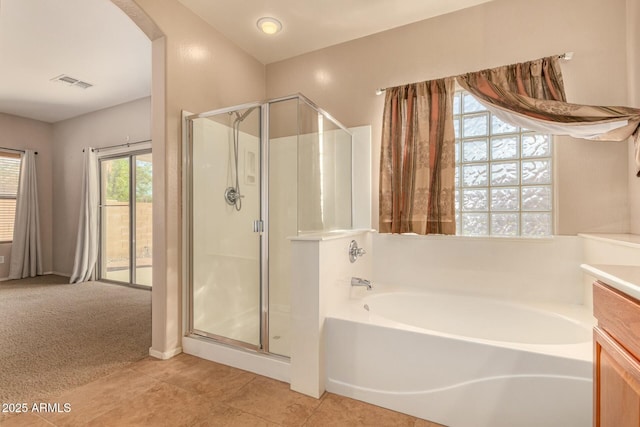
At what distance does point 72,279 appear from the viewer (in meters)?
4.39

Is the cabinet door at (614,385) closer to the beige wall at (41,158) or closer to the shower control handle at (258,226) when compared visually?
the shower control handle at (258,226)

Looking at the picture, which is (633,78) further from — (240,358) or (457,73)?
(240,358)

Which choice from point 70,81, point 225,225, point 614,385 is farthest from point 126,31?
point 614,385

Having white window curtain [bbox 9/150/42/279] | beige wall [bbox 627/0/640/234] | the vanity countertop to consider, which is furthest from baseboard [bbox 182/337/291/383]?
white window curtain [bbox 9/150/42/279]

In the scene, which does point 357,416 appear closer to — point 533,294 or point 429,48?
point 533,294

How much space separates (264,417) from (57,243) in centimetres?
552

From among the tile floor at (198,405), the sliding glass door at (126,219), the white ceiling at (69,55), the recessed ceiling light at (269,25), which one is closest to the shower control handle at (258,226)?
the tile floor at (198,405)

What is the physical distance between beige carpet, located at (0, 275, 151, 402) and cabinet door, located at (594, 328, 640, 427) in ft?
8.02

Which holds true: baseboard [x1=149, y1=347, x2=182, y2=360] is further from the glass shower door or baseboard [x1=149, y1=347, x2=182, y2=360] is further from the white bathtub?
the white bathtub

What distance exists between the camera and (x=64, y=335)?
248 cm

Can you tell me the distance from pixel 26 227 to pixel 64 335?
3439 mm

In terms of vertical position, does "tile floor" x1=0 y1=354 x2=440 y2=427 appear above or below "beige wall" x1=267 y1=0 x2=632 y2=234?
below

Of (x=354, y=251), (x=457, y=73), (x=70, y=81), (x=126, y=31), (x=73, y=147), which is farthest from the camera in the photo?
(x=73, y=147)

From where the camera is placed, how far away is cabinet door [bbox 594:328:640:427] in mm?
670
